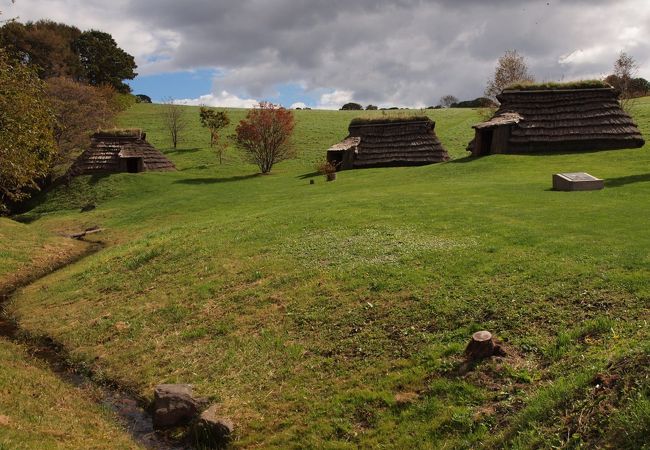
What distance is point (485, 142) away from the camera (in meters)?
38.9

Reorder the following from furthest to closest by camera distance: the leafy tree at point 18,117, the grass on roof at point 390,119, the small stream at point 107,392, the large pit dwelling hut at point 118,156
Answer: the large pit dwelling hut at point 118,156, the grass on roof at point 390,119, the leafy tree at point 18,117, the small stream at point 107,392

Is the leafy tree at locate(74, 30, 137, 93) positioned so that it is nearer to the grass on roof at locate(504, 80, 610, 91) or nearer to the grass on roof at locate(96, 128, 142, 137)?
the grass on roof at locate(96, 128, 142, 137)

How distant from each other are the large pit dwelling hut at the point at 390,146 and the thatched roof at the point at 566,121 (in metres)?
6.14

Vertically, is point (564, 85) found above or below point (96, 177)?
above

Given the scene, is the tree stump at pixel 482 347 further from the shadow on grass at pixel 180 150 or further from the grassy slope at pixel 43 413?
the shadow on grass at pixel 180 150

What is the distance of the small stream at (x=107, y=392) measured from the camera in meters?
9.05

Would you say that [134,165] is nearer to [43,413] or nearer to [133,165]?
[133,165]

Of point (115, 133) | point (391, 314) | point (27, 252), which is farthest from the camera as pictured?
point (115, 133)

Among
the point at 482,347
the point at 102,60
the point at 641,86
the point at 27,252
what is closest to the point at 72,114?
the point at 27,252

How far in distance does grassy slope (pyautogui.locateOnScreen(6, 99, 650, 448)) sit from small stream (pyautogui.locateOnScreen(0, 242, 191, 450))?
41 cm

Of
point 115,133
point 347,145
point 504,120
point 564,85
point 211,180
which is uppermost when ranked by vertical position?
point 564,85

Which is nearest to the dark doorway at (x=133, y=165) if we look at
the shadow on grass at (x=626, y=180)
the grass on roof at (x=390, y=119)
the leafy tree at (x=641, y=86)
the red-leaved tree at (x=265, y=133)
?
the red-leaved tree at (x=265, y=133)

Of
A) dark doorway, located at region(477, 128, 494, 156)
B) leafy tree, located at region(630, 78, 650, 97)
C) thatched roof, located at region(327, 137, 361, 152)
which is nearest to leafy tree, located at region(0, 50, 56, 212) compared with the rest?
thatched roof, located at region(327, 137, 361, 152)

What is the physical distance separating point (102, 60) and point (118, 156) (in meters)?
43.0
